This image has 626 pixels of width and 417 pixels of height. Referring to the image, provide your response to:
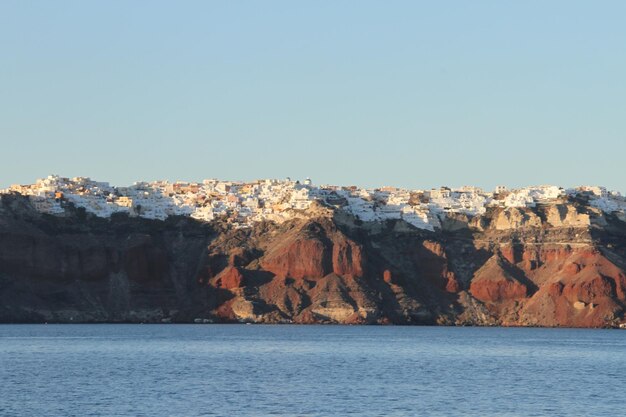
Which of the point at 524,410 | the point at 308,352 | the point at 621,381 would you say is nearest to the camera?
the point at 524,410

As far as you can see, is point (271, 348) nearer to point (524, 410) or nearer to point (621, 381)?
point (621, 381)

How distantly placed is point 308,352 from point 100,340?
1289 inches

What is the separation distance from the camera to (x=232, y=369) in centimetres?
12162

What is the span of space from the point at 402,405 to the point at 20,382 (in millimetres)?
30120

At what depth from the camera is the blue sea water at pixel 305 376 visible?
91.8 meters

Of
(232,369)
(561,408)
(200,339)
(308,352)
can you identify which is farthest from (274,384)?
(200,339)

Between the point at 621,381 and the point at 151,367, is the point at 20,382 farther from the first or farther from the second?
the point at 621,381

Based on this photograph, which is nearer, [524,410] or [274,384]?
[524,410]

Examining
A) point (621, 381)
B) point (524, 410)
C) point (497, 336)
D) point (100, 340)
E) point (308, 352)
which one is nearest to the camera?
point (524, 410)

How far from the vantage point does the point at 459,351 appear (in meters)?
154

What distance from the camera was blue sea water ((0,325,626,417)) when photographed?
3615 inches

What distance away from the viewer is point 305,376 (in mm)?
115000

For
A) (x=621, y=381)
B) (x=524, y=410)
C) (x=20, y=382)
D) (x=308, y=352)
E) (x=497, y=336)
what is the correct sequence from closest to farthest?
(x=524, y=410) → (x=20, y=382) → (x=621, y=381) → (x=308, y=352) → (x=497, y=336)

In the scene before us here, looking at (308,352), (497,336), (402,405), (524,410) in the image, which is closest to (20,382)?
(402,405)
